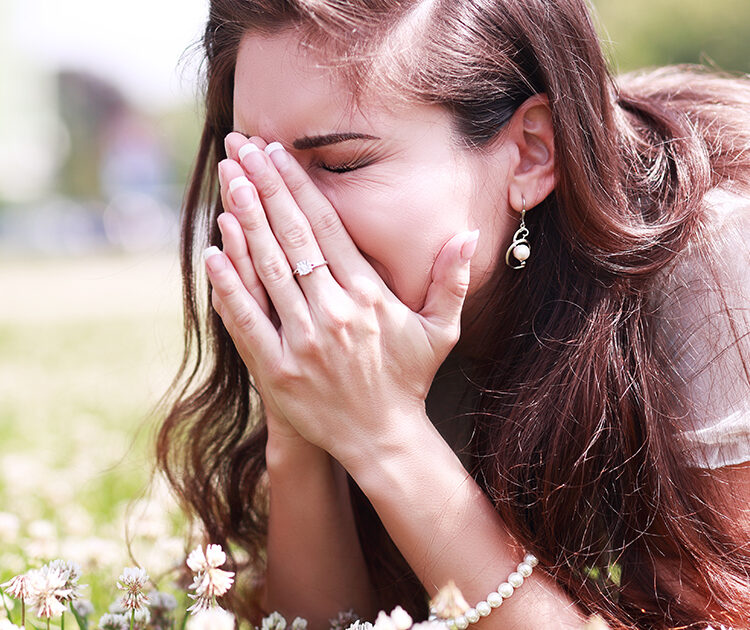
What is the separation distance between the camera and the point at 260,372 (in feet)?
6.87

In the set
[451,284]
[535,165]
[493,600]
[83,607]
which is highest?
[535,165]

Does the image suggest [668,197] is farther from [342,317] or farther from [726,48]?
[726,48]

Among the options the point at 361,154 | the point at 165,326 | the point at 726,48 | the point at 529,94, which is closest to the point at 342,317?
the point at 361,154

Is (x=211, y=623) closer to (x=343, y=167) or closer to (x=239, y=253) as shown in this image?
(x=239, y=253)

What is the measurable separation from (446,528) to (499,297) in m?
0.65

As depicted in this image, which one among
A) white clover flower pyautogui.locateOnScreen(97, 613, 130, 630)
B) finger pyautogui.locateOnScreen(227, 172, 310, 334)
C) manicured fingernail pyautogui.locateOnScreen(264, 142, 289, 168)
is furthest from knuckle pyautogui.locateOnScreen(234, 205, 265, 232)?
white clover flower pyautogui.locateOnScreen(97, 613, 130, 630)

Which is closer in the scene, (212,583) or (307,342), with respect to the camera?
(212,583)

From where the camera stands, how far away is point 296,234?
6.72 feet

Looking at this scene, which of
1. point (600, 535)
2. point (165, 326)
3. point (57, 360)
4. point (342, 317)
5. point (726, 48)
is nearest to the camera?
point (342, 317)

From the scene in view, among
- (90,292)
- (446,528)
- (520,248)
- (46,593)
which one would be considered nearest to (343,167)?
(520,248)

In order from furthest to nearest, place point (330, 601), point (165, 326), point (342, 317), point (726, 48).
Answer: point (726, 48), point (165, 326), point (330, 601), point (342, 317)

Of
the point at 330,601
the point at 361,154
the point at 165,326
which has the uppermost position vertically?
the point at 361,154

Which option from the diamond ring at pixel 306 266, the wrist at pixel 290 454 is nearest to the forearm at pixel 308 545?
the wrist at pixel 290 454

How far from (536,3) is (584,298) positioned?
27.2 inches
